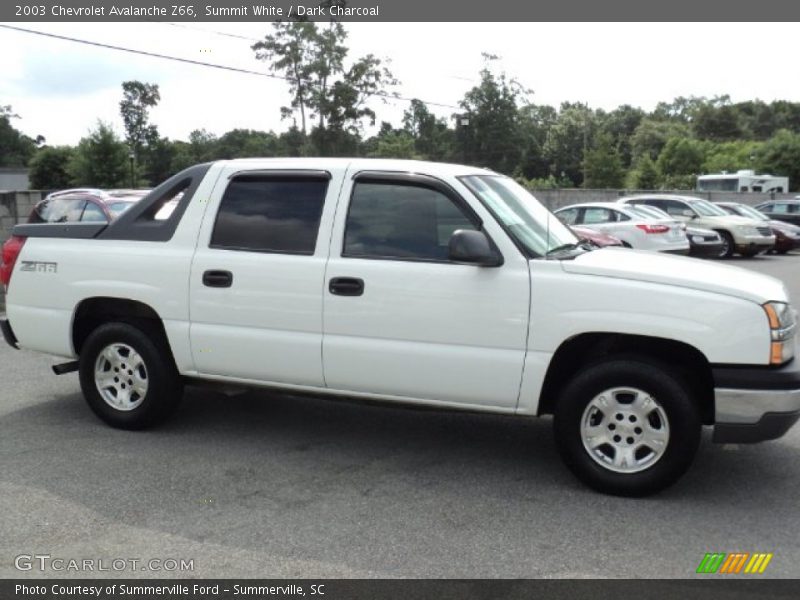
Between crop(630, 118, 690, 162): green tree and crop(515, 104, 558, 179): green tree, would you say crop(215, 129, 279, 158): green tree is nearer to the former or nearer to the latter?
crop(515, 104, 558, 179): green tree

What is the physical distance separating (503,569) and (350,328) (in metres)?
1.85

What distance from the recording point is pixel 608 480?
462 centimetres

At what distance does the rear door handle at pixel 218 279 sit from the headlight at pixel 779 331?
3263 mm

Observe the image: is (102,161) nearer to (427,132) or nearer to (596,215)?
(427,132)

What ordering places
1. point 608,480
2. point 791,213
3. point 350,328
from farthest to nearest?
point 791,213, point 350,328, point 608,480

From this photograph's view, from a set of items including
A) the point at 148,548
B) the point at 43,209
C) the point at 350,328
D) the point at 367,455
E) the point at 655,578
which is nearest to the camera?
the point at 655,578

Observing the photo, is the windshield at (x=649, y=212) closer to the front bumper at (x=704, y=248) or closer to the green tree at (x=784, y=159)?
the front bumper at (x=704, y=248)

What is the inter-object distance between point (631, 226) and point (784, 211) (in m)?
13.6

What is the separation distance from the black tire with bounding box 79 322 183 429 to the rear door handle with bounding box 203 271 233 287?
68 centimetres

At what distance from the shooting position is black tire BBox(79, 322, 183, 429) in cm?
573

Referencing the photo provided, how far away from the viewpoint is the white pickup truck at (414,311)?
450cm

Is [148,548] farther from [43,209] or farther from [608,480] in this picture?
[43,209]

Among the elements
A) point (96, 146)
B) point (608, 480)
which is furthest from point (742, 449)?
point (96, 146)

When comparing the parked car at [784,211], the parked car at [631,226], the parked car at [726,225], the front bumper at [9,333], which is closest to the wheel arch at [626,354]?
the front bumper at [9,333]
